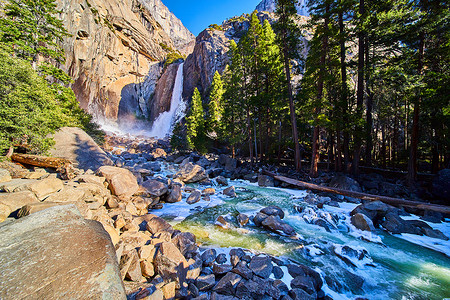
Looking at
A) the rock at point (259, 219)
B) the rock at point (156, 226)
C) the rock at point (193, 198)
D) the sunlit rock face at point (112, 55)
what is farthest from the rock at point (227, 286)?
the sunlit rock face at point (112, 55)

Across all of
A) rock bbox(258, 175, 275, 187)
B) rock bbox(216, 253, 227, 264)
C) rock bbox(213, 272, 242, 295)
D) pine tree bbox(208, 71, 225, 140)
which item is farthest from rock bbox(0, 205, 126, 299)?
pine tree bbox(208, 71, 225, 140)

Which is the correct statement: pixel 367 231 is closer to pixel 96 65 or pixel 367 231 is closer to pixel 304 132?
pixel 304 132

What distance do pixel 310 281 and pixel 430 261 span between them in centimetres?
424

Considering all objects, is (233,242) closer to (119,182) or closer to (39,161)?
(119,182)

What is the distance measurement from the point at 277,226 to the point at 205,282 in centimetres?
327

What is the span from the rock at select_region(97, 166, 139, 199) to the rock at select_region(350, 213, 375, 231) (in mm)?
8643

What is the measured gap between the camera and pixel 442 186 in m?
8.77

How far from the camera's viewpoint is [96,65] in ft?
109

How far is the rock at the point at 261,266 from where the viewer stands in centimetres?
352

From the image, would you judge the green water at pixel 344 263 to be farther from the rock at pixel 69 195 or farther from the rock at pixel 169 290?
the rock at pixel 69 195

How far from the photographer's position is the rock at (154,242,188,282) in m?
3.17

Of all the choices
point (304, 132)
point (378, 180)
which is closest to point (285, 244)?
point (378, 180)

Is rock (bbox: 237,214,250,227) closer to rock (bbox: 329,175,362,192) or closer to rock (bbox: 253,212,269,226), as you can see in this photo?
rock (bbox: 253,212,269,226)

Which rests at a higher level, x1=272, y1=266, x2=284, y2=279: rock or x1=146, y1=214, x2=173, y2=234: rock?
x1=146, y1=214, x2=173, y2=234: rock
